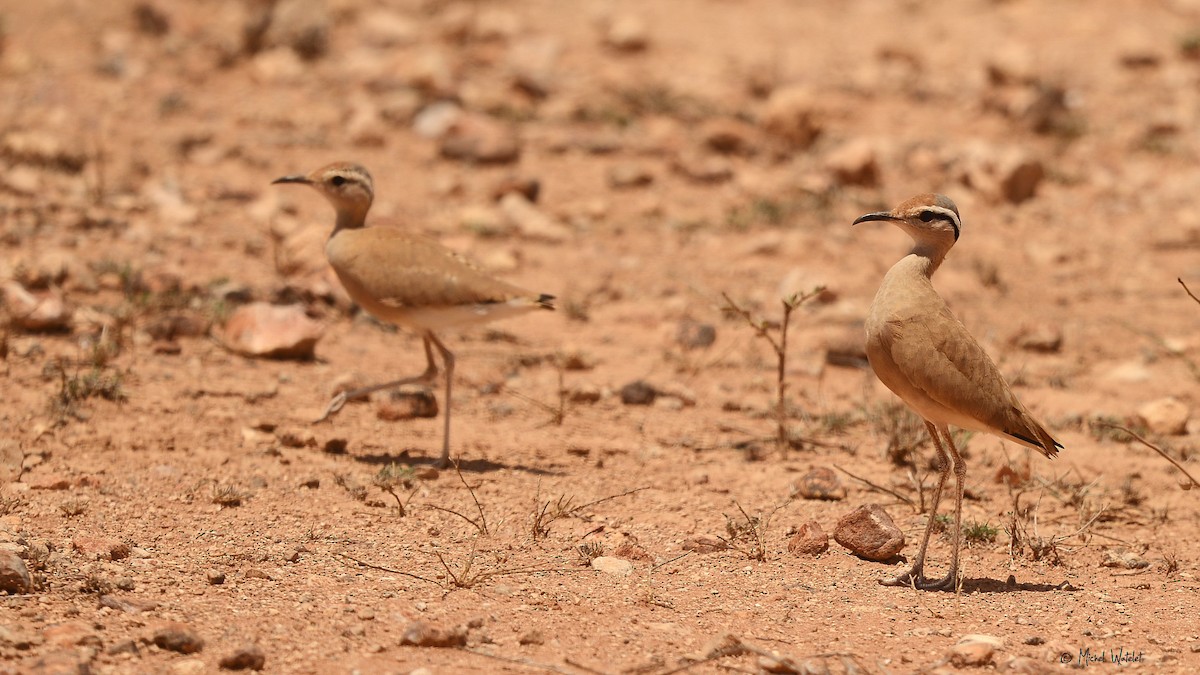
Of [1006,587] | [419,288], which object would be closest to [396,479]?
[419,288]

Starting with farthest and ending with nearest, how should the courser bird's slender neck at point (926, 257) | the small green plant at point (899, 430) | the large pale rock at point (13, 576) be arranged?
the small green plant at point (899, 430), the courser bird's slender neck at point (926, 257), the large pale rock at point (13, 576)

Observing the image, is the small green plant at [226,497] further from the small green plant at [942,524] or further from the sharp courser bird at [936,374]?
the small green plant at [942,524]

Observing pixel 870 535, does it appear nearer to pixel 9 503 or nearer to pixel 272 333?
pixel 9 503

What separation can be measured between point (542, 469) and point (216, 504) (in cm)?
162

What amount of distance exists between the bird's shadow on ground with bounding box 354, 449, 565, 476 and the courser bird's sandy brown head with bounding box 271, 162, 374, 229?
1.45 meters

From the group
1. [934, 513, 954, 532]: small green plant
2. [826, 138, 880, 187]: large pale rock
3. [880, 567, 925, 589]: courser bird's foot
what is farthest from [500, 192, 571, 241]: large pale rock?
[880, 567, 925, 589]: courser bird's foot

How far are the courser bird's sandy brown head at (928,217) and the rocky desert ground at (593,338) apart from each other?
1313 millimetres

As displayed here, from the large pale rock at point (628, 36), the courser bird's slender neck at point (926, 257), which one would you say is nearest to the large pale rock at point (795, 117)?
the large pale rock at point (628, 36)

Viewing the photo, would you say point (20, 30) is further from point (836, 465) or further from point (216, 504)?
point (836, 465)

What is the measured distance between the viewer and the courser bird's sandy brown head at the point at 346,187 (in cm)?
733

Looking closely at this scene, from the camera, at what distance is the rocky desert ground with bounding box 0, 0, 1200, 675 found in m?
4.83

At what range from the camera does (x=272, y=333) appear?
25.5 feet

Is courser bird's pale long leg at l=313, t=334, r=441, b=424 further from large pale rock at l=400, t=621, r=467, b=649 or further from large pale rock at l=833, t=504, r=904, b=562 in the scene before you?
large pale rock at l=400, t=621, r=467, b=649

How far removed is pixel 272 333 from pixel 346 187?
1.05 metres
